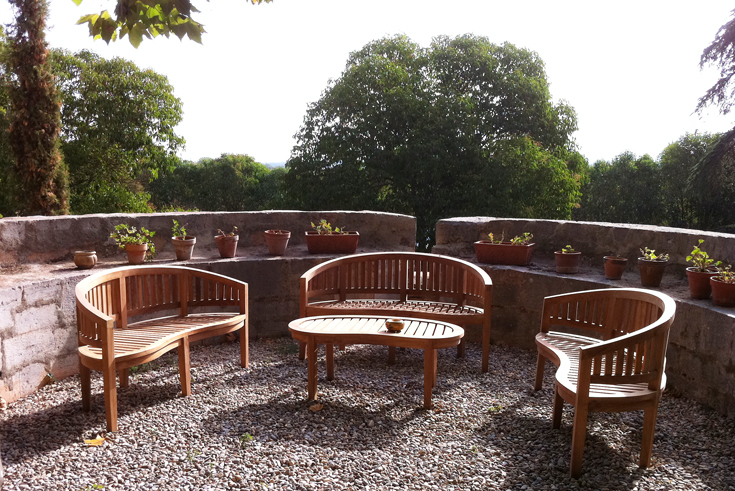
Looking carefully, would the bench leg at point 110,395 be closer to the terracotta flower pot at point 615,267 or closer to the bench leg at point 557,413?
the bench leg at point 557,413

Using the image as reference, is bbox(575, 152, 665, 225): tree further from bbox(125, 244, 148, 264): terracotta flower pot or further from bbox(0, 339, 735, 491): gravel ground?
bbox(125, 244, 148, 264): terracotta flower pot

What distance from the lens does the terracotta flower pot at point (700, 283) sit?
4.13 meters

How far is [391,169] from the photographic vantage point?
52.0ft

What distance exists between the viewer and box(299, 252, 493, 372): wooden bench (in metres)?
4.63

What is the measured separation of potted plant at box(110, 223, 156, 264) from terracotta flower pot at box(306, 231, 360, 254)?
4.97ft

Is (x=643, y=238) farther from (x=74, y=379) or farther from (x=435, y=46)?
(x=435, y=46)

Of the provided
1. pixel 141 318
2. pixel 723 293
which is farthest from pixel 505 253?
pixel 141 318

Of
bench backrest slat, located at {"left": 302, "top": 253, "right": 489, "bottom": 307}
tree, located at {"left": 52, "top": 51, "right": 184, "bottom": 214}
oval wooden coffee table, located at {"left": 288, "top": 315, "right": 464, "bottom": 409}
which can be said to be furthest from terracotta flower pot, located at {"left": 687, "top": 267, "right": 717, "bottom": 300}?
tree, located at {"left": 52, "top": 51, "right": 184, "bottom": 214}

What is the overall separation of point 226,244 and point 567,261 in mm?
3177

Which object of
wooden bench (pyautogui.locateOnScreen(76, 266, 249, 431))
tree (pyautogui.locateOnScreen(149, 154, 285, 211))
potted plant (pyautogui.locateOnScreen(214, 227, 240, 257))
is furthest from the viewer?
tree (pyautogui.locateOnScreen(149, 154, 285, 211))

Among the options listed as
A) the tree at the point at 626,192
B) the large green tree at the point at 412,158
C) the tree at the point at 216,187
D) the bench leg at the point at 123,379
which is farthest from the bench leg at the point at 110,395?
the tree at the point at 216,187

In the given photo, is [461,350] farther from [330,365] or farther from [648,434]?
[648,434]

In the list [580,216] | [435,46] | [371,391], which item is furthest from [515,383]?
[580,216]

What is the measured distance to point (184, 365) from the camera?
3.97 metres
